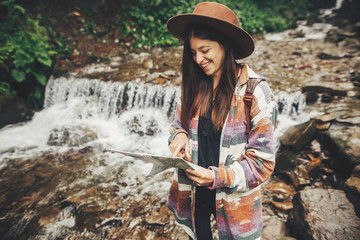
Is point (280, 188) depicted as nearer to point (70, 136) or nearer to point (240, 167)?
point (240, 167)

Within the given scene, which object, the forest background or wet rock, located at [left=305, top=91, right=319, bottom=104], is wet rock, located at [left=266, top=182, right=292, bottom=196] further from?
the forest background

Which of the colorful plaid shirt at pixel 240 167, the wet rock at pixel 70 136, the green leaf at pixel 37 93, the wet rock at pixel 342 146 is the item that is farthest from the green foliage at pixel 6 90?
the wet rock at pixel 342 146

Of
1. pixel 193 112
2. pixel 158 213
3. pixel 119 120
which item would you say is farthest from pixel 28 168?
pixel 193 112

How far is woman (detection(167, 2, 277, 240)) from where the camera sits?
1.23m

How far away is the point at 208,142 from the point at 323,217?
2.07 meters

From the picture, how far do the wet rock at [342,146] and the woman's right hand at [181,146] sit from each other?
3378 millimetres

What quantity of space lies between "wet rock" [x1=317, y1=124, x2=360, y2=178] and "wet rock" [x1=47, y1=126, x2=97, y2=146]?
232 inches

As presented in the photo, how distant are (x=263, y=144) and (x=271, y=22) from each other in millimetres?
13951

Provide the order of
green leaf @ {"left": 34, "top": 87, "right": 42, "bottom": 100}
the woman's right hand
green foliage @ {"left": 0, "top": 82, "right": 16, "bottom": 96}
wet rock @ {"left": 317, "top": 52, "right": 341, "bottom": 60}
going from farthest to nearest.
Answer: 1. wet rock @ {"left": 317, "top": 52, "right": 341, "bottom": 60}
2. green leaf @ {"left": 34, "top": 87, "right": 42, "bottom": 100}
3. green foliage @ {"left": 0, "top": 82, "right": 16, "bottom": 96}
4. the woman's right hand

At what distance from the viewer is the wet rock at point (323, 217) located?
225 cm

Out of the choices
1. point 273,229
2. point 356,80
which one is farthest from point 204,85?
point 356,80

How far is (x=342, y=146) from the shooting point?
3639 mm

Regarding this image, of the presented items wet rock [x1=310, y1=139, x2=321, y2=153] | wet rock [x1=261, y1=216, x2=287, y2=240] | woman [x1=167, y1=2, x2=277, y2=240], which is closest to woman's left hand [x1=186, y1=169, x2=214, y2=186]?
woman [x1=167, y1=2, x2=277, y2=240]

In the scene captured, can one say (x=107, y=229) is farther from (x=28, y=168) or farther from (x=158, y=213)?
(x=28, y=168)
